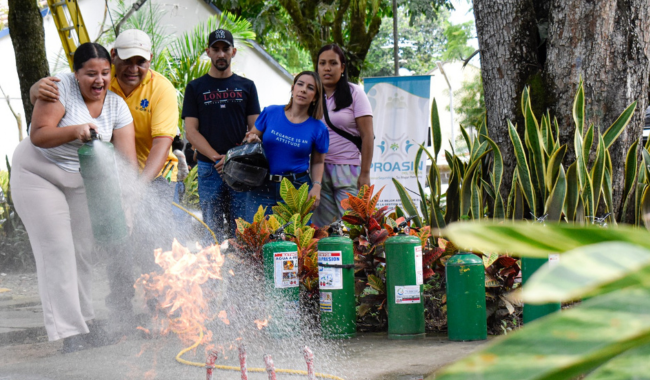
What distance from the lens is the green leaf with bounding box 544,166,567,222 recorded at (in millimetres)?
4793

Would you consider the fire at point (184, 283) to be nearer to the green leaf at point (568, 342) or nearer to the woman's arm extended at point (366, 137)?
the woman's arm extended at point (366, 137)

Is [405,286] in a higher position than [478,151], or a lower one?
lower

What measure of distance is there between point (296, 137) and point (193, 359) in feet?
6.41

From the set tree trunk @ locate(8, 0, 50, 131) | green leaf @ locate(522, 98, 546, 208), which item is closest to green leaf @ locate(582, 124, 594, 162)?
green leaf @ locate(522, 98, 546, 208)

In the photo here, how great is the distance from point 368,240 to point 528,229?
15.9ft

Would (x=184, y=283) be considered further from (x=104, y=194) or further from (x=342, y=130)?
(x=342, y=130)

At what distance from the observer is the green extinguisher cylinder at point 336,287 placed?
4672 millimetres

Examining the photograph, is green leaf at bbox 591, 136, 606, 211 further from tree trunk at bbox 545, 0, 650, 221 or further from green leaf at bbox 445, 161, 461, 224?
green leaf at bbox 445, 161, 461, 224

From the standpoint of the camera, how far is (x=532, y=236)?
11.6 inches

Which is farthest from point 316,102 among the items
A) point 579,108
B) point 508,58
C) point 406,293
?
point 579,108

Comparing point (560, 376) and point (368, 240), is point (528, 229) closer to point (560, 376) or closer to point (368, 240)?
point (560, 376)

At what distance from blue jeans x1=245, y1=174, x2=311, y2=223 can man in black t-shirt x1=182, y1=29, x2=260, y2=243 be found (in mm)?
75

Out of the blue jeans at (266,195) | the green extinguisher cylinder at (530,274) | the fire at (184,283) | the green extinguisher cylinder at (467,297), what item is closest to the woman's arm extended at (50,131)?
the fire at (184,283)

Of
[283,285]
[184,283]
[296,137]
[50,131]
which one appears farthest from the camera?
[296,137]
